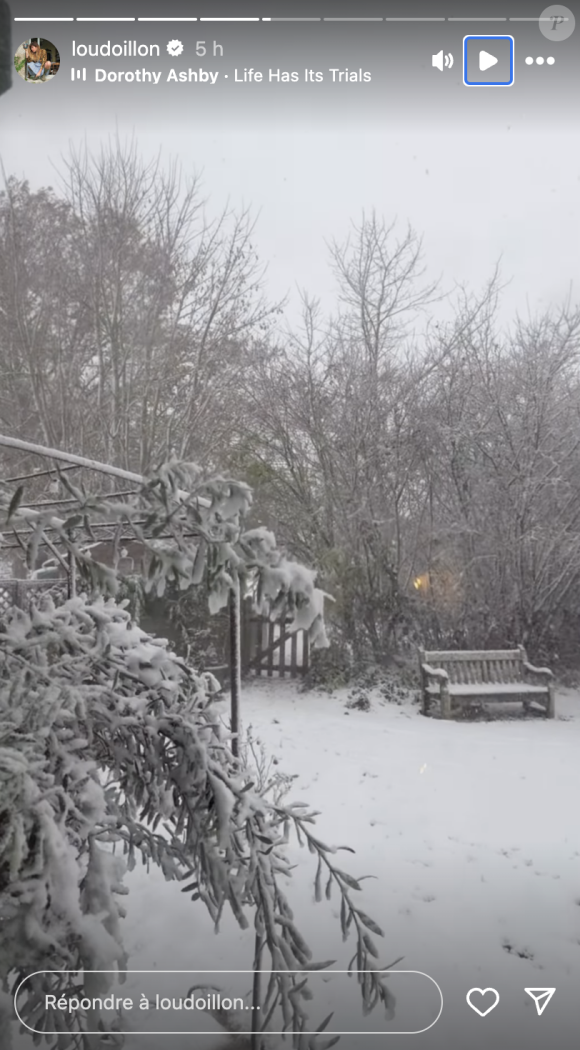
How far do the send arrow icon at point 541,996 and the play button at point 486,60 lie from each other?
113 centimetres

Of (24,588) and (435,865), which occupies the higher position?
(24,588)

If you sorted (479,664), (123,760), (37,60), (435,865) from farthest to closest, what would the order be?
(479,664) → (435,865) → (37,60) → (123,760)

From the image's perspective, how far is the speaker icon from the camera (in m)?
0.70

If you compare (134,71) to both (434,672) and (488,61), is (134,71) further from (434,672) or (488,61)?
(434,672)

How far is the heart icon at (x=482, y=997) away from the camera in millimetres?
683

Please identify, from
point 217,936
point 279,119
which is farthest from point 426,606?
point 279,119

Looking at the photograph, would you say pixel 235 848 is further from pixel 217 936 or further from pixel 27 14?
pixel 27 14

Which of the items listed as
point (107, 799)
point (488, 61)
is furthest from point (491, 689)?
point (488, 61)

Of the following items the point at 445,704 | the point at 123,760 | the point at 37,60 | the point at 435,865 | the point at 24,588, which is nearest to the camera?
the point at 123,760

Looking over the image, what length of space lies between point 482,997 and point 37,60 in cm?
127

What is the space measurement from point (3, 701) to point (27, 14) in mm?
800

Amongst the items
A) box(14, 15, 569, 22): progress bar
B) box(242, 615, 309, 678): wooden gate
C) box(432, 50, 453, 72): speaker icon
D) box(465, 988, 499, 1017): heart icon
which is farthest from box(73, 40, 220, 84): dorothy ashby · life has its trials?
box(465, 988, 499, 1017): heart icon

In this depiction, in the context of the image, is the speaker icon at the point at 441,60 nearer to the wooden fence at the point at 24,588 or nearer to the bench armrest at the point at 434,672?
the wooden fence at the point at 24,588

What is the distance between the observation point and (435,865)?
34.6 inches
